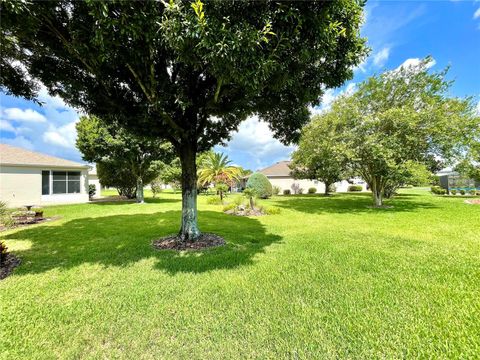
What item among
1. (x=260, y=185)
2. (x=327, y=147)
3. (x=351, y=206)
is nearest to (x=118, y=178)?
(x=260, y=185)

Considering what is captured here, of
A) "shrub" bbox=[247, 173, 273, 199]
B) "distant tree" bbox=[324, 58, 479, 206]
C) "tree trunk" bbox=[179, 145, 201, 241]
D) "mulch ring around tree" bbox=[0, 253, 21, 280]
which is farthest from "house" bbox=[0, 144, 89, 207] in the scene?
"distant tree" bbox=[324, 58, 479, 206]

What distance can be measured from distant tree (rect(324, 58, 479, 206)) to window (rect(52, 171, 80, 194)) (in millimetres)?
20902

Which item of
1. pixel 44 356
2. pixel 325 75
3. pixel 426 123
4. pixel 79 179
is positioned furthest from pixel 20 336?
pixel 79 179

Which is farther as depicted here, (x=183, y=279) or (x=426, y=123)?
(x=426, y=123)

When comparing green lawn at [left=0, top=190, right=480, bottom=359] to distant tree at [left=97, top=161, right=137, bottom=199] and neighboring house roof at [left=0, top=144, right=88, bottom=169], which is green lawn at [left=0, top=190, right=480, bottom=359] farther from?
distant tree at [left=97, top=161, right=137, bottom=199]

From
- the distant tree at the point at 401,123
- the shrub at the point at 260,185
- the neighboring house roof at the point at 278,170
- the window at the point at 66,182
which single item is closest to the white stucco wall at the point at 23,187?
the window at the point at 66,182

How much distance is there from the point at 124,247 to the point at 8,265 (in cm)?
237

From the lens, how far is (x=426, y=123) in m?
12.6

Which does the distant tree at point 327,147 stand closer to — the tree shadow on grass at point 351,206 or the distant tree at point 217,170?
the tree shadow on grass at point 351,206

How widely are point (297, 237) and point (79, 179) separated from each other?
1945cm

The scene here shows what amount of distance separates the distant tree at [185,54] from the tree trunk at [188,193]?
0.03 metres

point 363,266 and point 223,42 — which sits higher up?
point 223,42

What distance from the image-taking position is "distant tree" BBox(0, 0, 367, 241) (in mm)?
3439

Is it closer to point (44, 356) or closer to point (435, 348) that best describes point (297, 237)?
point (435, 348)
